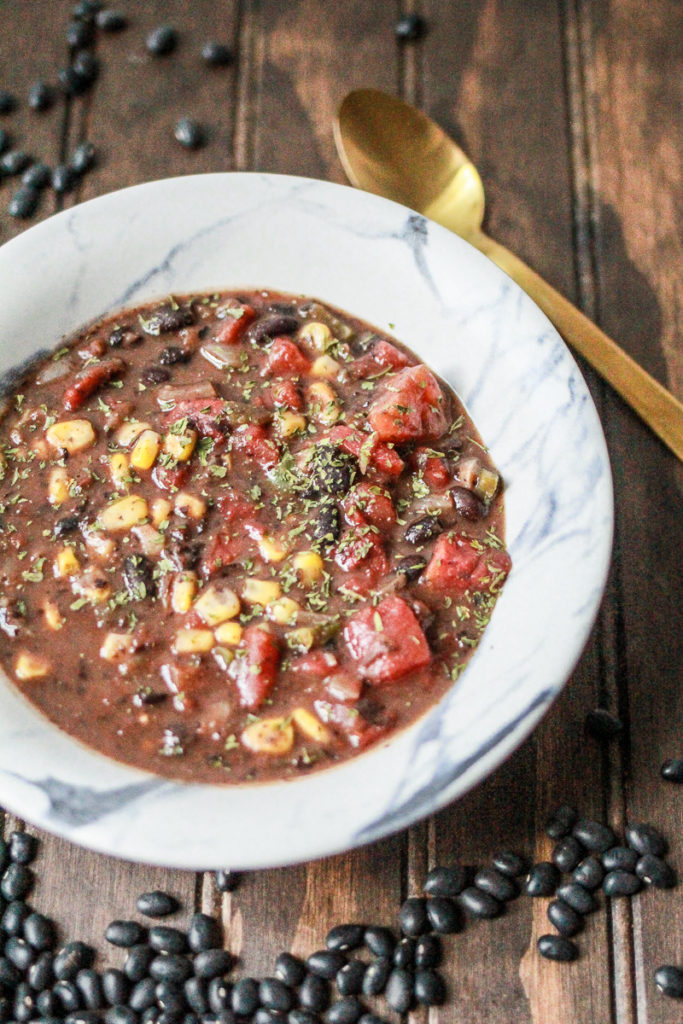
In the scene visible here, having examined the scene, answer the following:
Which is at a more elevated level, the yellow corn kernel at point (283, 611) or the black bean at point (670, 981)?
the yellow corn kernel at point (283, 611)

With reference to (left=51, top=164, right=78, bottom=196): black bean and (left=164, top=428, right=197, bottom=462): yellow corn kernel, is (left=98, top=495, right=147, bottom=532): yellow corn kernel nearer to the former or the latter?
(left=164, top=428, right=197, bottom=462): yellow corn kernel

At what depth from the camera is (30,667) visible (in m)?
3.67

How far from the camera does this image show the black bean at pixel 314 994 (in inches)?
144

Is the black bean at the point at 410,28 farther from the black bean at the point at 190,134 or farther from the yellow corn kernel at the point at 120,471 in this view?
the yellow corn kernel at the point at 120,471

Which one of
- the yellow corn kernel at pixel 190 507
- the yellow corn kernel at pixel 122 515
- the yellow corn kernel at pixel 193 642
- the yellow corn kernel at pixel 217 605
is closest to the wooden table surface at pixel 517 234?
the yellow corn kernel at pixel 193 642

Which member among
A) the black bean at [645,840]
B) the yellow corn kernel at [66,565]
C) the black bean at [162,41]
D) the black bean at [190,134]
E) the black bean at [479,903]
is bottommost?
the black bean at [479,903]

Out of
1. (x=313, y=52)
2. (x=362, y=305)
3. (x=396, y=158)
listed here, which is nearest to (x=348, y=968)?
(x=362, y=305)

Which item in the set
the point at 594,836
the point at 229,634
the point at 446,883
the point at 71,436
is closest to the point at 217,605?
the point at 229,634

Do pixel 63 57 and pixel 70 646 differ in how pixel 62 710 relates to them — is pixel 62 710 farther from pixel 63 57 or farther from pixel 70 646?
pixel 63 57

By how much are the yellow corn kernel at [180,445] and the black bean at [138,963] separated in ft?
5.73

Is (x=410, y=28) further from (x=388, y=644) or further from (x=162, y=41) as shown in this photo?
(x=388, y=644)

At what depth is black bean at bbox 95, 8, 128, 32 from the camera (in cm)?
558

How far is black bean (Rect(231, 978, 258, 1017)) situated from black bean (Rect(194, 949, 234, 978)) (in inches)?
3.3

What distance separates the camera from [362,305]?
4520mm
